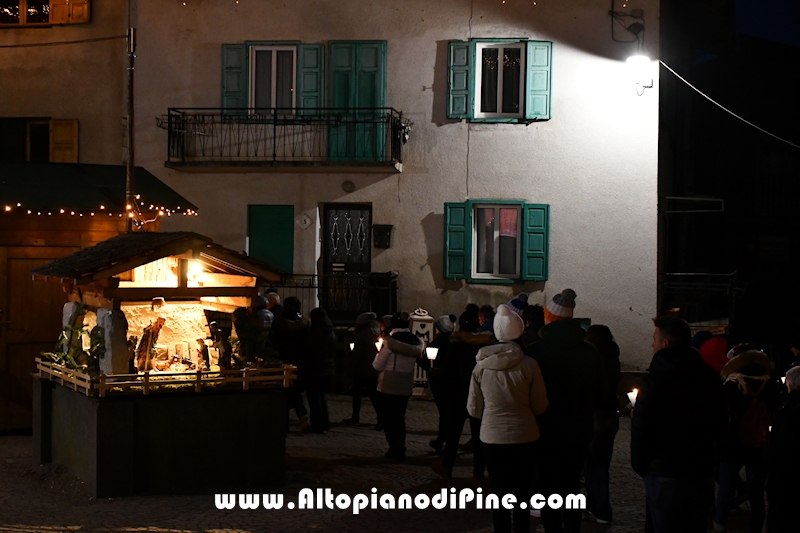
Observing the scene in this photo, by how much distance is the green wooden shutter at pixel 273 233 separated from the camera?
18.6 m

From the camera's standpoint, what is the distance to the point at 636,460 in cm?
580

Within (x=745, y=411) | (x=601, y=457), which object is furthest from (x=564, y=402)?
(x=745, y=411)

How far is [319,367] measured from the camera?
1278 centimetres

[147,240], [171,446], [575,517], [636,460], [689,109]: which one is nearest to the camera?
[636,460]

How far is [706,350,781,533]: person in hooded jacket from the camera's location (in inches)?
305

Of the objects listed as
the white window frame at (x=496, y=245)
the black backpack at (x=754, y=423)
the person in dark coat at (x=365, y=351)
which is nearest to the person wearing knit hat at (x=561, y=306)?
the black backpack at (x=754, y=423)

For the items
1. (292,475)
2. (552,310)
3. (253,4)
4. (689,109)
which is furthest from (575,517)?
(689,109)

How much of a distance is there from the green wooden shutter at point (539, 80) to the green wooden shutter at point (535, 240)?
1754mm

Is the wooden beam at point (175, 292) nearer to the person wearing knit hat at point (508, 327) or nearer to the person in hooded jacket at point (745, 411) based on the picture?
the person wearing knit hat at point (508, 327)

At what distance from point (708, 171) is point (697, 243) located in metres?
2.04

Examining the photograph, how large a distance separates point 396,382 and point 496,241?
776cm

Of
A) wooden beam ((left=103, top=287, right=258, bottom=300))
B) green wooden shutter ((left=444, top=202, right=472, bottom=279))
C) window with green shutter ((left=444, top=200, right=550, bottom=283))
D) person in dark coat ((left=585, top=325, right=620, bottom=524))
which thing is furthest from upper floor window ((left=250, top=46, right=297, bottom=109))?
person in dark coat ((left=585, top=325, right=620, bottom=524))

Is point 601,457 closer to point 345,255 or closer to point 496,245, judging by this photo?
point 496,245

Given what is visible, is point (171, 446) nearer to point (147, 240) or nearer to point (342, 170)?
point (147, 240)
